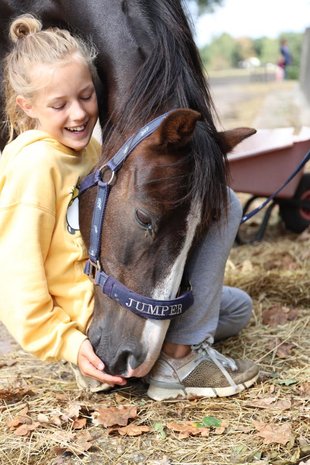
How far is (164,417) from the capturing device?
2371mm

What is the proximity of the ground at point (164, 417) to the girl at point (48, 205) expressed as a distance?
0.20 m

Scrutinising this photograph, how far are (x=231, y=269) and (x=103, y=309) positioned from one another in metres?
1.93

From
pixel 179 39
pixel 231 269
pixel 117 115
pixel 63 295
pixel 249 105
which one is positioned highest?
pixel 179 39

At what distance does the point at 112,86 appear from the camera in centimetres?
237

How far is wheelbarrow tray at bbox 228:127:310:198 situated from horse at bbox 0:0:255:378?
203 cm

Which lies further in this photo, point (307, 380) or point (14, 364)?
point (14, 364)

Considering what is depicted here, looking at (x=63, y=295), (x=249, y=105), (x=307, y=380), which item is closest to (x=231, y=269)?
(x=307, y=380)

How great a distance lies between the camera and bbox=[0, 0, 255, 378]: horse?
2.08 m

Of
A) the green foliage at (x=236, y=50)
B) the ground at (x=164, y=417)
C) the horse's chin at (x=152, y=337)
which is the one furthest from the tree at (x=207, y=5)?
the horse's chin at (x=152, y=337)

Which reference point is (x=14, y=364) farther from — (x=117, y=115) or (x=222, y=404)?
(x=117, y=115)

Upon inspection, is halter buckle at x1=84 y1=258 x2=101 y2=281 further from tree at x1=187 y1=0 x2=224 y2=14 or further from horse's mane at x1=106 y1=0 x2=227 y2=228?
tree at x1=187 y1=0 x2=224 y2=14

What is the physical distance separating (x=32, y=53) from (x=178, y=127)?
66 cm

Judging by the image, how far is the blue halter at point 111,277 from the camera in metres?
2.12

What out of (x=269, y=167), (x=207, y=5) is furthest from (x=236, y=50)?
(x=269, y=167)
